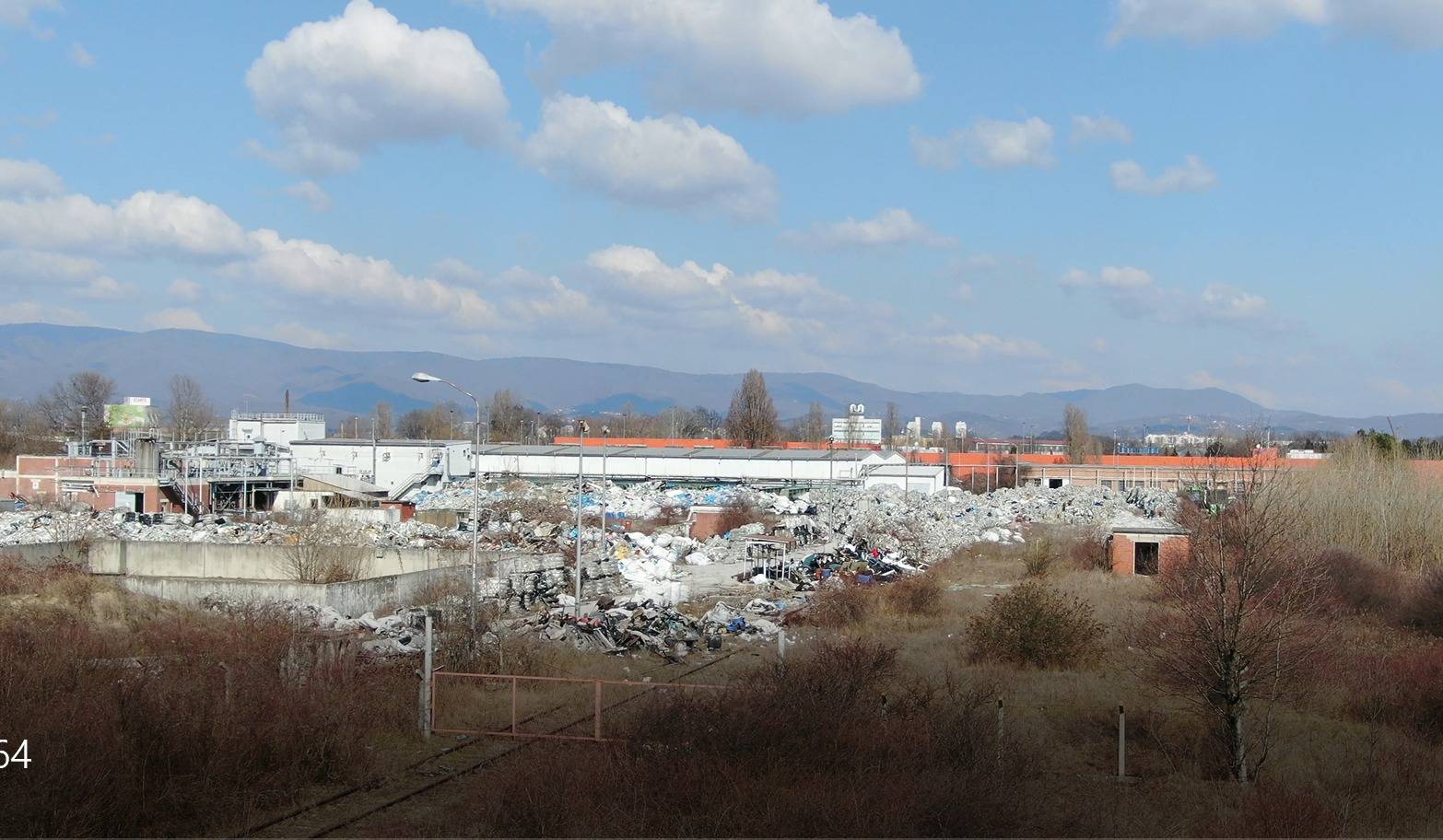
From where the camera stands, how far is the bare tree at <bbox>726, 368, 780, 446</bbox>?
408 ft

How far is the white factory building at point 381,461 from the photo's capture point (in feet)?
262

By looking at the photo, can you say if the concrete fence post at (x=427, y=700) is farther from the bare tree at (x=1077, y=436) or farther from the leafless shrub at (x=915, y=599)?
the bare tree at (x=1077, y=436)

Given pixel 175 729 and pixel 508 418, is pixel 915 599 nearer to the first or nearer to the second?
pixel 175 729

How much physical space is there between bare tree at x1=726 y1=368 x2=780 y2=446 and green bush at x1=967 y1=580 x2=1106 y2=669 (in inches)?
3852

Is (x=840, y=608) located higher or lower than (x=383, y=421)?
lower

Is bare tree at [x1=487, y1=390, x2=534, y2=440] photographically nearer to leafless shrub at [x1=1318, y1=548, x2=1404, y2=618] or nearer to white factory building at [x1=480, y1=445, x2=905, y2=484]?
white factory building at [x1=480, y1=445, x2=905, y2=484]

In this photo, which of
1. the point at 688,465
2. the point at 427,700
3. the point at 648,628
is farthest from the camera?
the point at 688,465

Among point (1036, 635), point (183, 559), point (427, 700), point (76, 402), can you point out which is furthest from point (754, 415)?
point (427, 700)

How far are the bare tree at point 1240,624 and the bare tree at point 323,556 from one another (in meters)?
25.0

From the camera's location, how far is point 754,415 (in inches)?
4941

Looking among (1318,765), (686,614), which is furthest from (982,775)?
(686,614)

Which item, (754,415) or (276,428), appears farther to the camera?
(754,415)

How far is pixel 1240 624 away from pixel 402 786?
1138 cm

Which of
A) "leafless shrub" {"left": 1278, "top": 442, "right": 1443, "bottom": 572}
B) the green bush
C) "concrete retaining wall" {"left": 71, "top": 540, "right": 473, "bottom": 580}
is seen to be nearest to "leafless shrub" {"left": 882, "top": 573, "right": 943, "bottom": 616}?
the green bush
